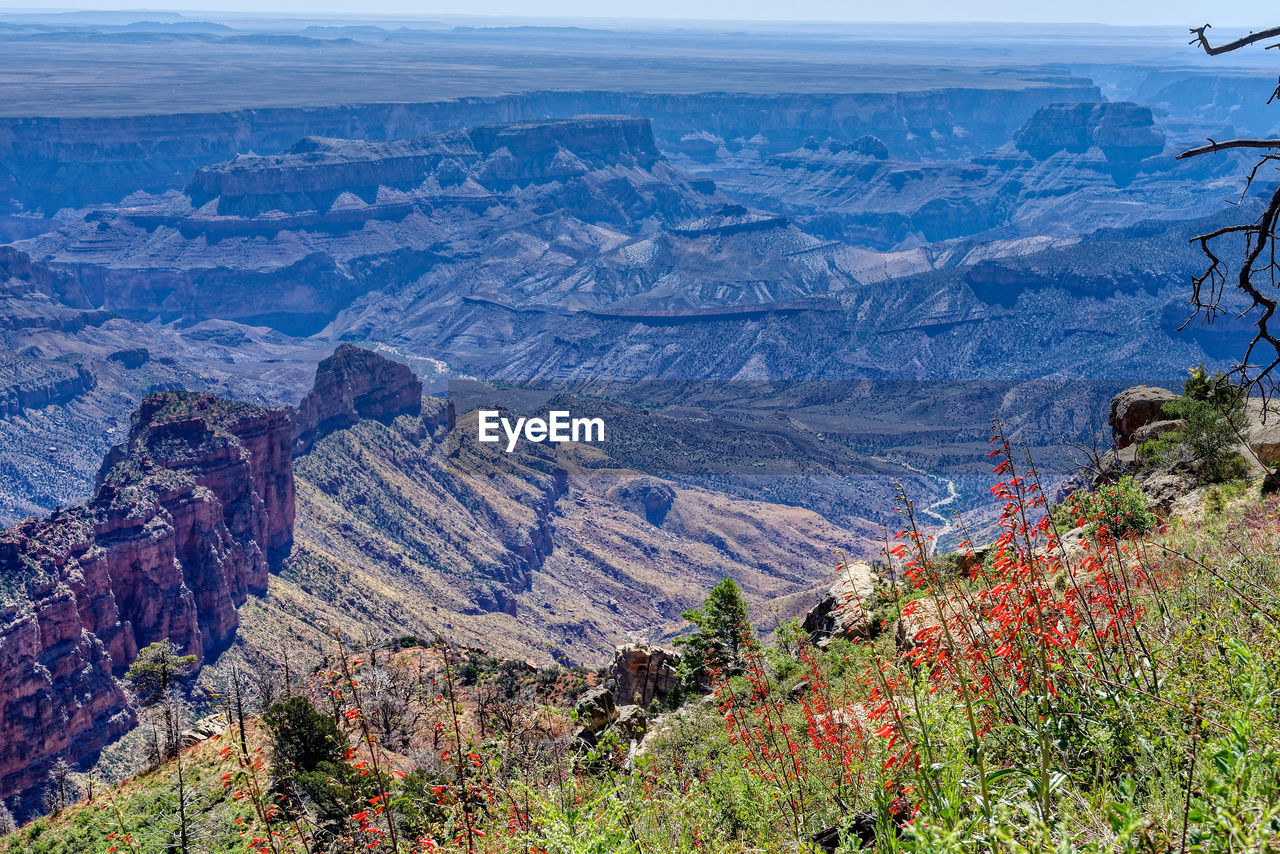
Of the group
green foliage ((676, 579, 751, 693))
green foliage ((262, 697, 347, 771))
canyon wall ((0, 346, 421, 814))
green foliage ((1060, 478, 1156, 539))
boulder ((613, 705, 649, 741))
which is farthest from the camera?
canyon wall ((0, 346, 421, 814))

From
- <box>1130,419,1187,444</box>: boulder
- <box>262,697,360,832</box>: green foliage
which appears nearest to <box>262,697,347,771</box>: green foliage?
<box>262,697,360,832</box>: green foliage

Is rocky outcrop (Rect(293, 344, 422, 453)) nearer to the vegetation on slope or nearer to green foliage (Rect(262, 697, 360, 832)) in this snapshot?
green foliage (Rect(262, 697, 360, 832))

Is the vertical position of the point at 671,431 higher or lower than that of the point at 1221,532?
lower

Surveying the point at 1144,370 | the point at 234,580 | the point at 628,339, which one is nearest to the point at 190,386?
the point at 628,339

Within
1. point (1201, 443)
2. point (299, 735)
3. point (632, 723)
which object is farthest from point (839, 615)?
point (299, 735)

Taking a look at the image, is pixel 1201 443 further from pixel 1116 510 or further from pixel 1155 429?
pixel 1116 510

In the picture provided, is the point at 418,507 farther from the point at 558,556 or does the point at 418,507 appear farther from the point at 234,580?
the point at 234,580
